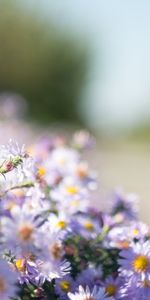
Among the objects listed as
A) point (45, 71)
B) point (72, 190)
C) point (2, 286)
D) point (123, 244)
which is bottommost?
point (45, 71)

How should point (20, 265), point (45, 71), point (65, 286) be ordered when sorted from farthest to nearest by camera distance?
point (45, 71) < point (65, 286) < point (20, 265)

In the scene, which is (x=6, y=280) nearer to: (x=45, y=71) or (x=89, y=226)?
(x=89, y=226)

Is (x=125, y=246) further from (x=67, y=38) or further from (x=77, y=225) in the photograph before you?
(x=67, y=38)

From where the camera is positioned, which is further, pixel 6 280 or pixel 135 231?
pixel 135 231

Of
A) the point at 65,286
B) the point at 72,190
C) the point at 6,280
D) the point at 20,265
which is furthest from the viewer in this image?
the point at 72,190

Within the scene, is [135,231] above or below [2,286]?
below

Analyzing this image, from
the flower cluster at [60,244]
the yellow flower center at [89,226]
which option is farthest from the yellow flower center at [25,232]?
the yellow flower center at [89,226]

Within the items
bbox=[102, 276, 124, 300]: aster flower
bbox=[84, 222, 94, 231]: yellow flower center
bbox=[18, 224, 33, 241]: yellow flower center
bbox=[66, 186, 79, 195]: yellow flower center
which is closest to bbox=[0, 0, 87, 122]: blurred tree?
bbox=[66, 186, 79, 195]: yellow flower center

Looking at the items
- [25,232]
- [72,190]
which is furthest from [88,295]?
[72,190]

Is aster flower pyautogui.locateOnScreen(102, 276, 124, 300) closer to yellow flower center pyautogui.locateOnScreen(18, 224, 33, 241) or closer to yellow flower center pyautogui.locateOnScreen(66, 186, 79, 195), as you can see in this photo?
yellow flower center pyautogui.locateOnScreen(18, 224, 33, 241)
